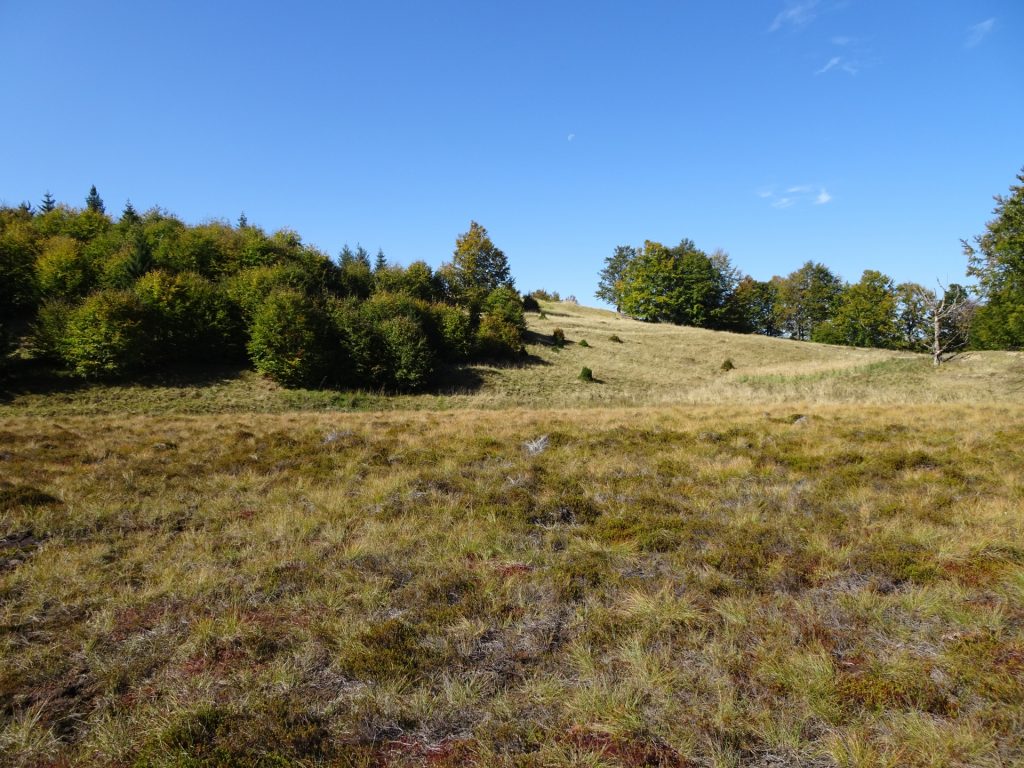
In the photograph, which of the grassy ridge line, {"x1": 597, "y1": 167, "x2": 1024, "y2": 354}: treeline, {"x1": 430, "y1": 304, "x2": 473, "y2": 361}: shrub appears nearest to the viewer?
the grassy ridge line

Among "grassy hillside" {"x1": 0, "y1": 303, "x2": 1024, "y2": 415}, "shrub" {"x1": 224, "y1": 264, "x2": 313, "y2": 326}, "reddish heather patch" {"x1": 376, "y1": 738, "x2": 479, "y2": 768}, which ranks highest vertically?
"shrub" {"x1": 224, "y1": 264, "x2": 313, "y2": 326}

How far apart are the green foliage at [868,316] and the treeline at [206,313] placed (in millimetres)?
58076

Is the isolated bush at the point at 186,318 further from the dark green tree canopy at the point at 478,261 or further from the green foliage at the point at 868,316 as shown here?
the green foliage at the point at 868,316

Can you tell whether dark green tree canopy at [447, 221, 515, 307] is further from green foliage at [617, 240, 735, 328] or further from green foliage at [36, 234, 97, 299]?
green foliage at [36, 234, 97, 299]

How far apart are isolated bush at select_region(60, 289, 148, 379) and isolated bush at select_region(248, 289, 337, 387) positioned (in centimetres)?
566

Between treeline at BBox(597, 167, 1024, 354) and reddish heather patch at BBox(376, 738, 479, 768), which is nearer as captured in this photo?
reddish heather patch at BBox(376, 738, 479, 768)

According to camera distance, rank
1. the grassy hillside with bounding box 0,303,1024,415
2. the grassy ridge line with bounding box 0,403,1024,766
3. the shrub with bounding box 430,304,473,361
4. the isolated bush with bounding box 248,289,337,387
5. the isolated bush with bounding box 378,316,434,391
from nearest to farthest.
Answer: the grassy ridge line with bounding box 0,403,1024,766 < the grassy hillside with bounding box 0,303,1024,415 < the isolated bush with bounding box 248,289,337,387 < the isolated bush with bounding box 378,316,434,391 < the shrub with bounding box 430,304,473,361

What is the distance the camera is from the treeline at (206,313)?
2511 centimetres

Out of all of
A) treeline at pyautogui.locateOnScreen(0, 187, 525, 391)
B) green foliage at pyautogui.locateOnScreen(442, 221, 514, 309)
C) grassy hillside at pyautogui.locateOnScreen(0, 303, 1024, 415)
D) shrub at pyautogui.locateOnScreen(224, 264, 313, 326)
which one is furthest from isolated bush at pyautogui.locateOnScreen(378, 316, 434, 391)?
green foliage at pyautogui.locateOnScreen(442, 221, 514, 309)

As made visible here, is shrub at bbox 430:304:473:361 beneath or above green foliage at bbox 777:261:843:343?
beneath

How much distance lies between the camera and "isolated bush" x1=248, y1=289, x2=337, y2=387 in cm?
2720

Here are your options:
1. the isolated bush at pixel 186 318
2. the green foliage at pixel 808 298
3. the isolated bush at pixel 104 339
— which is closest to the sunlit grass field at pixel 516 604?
the isolated bush at pixel 104 339

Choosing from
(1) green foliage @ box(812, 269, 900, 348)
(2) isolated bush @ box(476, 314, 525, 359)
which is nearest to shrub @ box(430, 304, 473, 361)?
(2) isolated bush @ box(476, 314, 525, 359)

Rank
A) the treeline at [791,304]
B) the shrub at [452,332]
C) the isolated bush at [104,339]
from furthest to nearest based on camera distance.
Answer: the treeline at [791,304], the shrub at [452,332], the isolated bush at [104,339]
